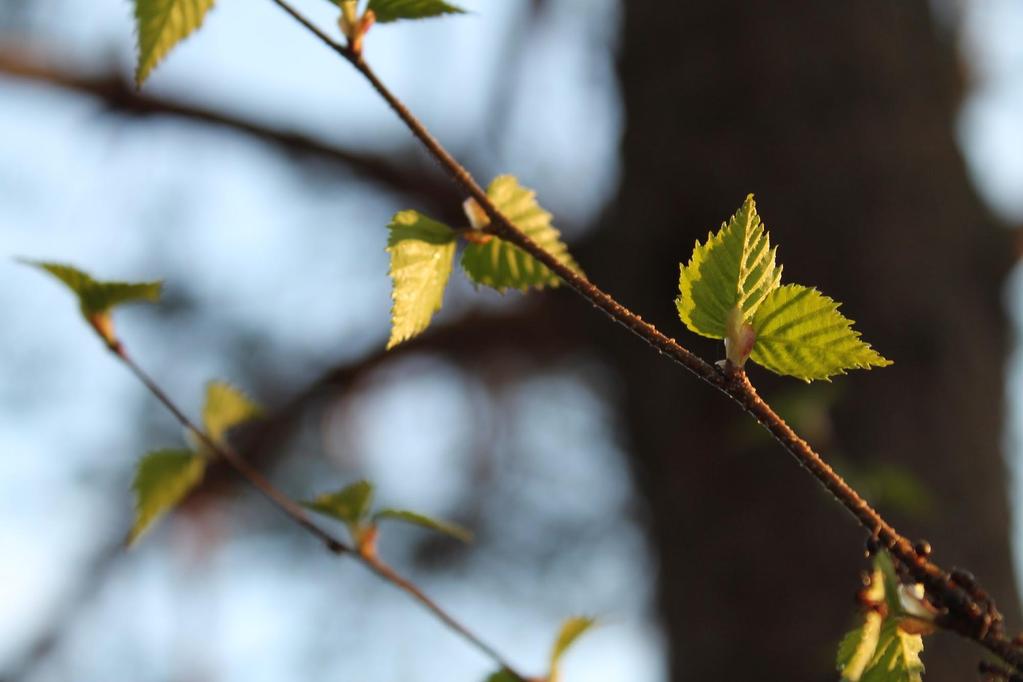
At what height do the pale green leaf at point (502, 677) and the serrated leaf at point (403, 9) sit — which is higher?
the serrated leaf at point (403, 9)

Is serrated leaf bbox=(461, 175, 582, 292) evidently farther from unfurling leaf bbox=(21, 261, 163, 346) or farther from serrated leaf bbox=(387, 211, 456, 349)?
unfurling leaf bbox=(21, 261, 163, 346)

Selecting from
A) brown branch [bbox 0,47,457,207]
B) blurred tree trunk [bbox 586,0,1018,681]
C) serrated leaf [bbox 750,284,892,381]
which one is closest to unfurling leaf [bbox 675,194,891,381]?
serrated leaf [bbox 750,284,892,381]

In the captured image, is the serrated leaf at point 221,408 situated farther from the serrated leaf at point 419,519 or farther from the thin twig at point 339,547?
the serrated leaf at point 419,519

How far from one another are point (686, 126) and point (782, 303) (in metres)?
1.12

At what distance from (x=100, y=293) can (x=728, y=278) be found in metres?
0.28

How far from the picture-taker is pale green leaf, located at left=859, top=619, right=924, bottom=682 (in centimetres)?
27

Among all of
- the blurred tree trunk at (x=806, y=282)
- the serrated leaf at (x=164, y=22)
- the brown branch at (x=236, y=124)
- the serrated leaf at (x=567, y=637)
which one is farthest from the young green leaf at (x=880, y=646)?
the brown branch at (x=236, y=124)

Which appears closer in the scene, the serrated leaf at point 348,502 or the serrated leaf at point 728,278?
the serrated leaf at point 728,278

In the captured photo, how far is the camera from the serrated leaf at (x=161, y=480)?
1.55ft

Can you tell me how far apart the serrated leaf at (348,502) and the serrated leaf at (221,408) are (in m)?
0.13

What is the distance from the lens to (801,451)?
0.25m

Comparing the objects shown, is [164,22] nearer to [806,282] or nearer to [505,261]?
[505,261]

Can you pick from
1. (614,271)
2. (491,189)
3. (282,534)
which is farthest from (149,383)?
(282,534)

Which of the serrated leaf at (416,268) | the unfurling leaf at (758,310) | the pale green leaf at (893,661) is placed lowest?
the serrated leaf at (416,268)
